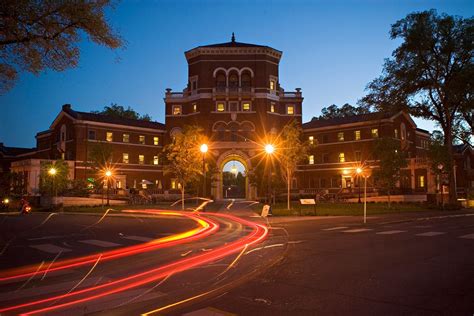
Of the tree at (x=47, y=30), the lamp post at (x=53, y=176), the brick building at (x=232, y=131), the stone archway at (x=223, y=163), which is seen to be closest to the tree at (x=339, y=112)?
the brick building at (x=232, y=131)

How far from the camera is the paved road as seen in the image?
583 centimetres

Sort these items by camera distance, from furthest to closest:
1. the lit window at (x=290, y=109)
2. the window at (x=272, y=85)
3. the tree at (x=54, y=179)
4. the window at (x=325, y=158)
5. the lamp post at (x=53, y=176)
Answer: the window at (x=325, y=158) < the lit window at (x=290, y=109) < the window at (x=272, y=85) < the tree at (x=54, y=179) < the lamp post at (x=53, y=176)

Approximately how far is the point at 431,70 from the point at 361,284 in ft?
135

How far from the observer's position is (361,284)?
7305 mm

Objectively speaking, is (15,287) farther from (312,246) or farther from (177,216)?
(177,216)

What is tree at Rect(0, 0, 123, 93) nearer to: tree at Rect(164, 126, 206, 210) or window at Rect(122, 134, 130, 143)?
tree at Rect(164, 126, 206, 210)

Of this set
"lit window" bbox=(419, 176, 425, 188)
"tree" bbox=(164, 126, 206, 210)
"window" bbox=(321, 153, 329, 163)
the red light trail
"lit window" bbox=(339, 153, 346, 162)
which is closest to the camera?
the red light trail

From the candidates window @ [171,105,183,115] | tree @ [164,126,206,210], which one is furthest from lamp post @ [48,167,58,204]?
window @ [171,105,183,115]

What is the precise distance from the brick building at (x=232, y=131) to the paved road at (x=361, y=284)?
1810 inches

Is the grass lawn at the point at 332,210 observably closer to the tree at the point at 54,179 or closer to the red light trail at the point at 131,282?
the red light trail at the point at 131,282

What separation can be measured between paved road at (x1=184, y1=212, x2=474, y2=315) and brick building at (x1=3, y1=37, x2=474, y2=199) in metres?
46.0

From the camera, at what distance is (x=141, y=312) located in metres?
5.68

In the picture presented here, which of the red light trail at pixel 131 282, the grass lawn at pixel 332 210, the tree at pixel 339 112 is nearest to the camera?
the red light trail at pixel 131 282

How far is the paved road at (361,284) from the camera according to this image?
5.83m
